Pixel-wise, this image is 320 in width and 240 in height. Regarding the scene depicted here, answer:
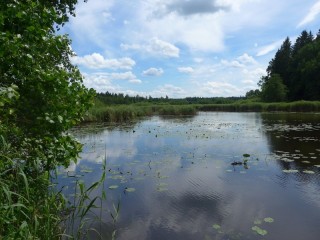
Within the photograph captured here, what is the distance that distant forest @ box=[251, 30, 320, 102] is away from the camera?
5641cm

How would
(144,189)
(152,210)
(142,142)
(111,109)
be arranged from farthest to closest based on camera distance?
(111,109) < (142,142) < (144,189) < (152,210)

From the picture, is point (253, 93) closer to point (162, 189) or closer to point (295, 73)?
point (295, 73)

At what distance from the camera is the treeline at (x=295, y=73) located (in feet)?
185

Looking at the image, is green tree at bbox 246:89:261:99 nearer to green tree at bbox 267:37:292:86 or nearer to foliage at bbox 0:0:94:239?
green tree at bbox 267:37:292:86

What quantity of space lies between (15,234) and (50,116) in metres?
1.61

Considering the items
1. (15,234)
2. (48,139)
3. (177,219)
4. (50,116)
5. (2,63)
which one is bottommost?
(177,219)

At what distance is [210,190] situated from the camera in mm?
6996

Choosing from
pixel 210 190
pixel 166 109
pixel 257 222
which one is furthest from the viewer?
pixel 166 109

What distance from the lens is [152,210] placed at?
5871 millimetres

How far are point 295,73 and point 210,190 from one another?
62760 millimetres

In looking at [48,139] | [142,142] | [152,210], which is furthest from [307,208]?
[142,142]

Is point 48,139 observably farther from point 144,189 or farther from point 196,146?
point 196,146

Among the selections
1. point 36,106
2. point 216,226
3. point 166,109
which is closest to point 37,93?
point 36,106

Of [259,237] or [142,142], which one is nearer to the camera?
[259,237]
